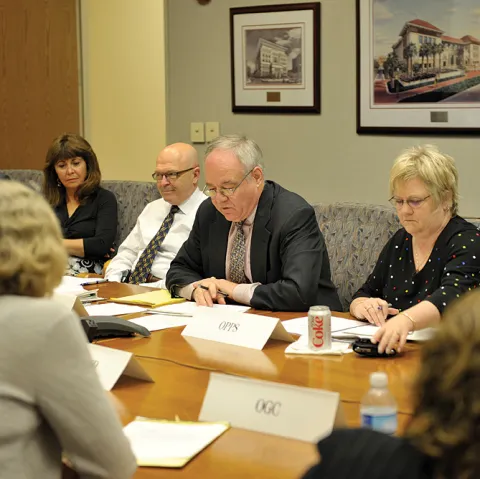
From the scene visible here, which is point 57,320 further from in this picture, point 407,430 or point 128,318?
point 128,318

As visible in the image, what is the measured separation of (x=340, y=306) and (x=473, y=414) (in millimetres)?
2384

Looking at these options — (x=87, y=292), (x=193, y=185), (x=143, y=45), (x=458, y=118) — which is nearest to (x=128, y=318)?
(x=87, y=292)

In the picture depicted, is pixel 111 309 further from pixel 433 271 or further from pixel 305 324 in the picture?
pixel 433 271

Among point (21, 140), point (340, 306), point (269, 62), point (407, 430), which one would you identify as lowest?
point (340, 306)

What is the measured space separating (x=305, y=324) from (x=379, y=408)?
0.97m

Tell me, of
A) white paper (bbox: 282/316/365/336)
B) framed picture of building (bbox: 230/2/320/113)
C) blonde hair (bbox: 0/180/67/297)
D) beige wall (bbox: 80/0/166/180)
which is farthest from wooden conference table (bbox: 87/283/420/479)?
beige wall (bbox: 80/0/166/180)

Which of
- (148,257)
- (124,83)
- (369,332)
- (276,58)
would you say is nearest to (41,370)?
(369,332)

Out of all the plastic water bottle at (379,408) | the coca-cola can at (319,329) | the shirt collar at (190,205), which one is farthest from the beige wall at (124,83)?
the plastic water bottle at (379,408)

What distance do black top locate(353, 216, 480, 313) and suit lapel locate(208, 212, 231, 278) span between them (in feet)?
1.88

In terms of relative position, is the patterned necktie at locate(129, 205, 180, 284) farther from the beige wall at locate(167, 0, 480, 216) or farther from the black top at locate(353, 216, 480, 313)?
the black top at locate(353, 216, 480, 313)

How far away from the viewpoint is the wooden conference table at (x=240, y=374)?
1.56 m

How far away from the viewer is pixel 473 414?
0.88 m

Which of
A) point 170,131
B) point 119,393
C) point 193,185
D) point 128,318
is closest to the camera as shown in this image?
point 119,393

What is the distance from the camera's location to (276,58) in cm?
488
